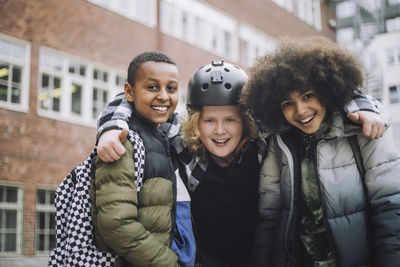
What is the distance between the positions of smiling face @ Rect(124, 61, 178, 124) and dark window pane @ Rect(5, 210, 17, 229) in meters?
9.26

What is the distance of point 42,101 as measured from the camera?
1269 centimetres

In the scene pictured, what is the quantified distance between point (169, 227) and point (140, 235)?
1.13ft

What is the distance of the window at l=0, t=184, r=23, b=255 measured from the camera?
1132cm

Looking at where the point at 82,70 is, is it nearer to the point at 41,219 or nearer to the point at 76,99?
the point at 76,99

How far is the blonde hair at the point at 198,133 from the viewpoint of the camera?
434cm

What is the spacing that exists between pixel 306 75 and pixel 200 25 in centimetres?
1584

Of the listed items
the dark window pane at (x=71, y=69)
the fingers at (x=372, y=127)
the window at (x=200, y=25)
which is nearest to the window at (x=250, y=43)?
the window at (x=200, y=25)

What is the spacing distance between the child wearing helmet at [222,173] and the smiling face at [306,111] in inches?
24.1

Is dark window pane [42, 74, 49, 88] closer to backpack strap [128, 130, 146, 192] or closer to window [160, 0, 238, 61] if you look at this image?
A: window [160, 0, 238, 61]

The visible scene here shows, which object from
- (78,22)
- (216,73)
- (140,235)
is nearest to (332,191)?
(140,235)

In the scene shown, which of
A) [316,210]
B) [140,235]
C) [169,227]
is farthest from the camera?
[316,210]

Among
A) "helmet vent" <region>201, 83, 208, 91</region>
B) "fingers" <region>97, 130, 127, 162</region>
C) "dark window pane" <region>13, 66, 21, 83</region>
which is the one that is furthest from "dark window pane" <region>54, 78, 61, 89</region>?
"fingers" <region>97, 130, 127, 162</region>

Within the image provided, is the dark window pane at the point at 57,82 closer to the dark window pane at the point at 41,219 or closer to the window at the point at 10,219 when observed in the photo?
the window at the point at 10,219

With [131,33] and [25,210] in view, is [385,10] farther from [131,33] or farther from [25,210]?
[25,210]
